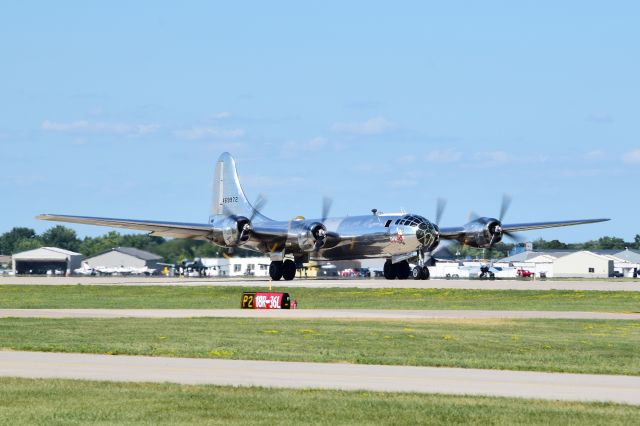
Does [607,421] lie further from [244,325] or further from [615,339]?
[244,325]

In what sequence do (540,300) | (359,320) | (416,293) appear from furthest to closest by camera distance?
(416,293) → (540,300) → (359,320)

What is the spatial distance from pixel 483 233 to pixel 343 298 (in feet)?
A: 84.0

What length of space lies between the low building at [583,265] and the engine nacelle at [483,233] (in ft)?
231

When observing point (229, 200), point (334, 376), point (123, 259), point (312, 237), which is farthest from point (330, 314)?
point (123, 259)

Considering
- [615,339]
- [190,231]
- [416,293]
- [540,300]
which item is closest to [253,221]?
[190,231]

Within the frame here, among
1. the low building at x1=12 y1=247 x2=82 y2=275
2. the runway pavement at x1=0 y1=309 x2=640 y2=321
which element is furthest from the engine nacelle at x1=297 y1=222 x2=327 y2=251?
the low building at x1=12 y1=247 x2=82 y2=275

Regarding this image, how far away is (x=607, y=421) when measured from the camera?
16.8 metres

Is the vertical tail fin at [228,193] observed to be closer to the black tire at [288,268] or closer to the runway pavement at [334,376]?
the black tire at [288,268]

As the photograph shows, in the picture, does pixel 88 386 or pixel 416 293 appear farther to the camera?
pixel 416 293

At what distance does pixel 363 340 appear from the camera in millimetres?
30938

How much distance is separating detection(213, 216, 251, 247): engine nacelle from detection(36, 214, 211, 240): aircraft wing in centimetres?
114

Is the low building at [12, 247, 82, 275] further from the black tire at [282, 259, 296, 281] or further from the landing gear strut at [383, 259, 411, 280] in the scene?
the landing gear strut at [383, 259, 411, 280]

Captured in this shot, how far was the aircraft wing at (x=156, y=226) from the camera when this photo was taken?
75062 mm

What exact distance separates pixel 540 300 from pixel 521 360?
102 feet
